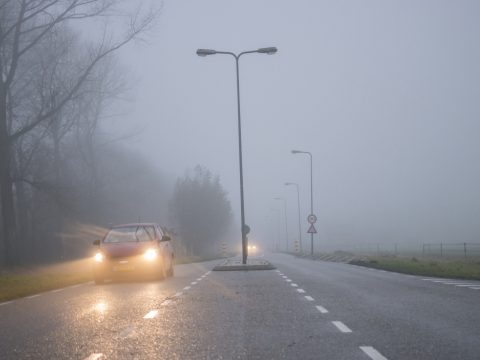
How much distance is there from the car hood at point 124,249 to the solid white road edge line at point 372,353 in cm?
1259

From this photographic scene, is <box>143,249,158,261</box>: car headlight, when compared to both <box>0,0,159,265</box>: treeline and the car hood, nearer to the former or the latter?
the car hood

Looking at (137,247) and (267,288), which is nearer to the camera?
(267,288)

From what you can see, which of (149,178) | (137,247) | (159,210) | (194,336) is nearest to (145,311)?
(194,336)

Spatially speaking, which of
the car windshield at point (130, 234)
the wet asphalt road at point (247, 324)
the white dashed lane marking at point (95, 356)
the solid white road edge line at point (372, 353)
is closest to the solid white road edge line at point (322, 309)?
the wet asphalt road at point (247, 324)

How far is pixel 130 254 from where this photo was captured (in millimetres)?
18828

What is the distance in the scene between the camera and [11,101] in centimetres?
3450

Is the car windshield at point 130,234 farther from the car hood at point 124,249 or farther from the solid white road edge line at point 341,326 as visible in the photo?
the solid white road edge line at point 341,326

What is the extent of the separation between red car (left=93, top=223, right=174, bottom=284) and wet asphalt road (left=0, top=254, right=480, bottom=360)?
350 centimetres

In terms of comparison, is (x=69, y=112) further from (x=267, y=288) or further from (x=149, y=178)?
(x=149, y=178)

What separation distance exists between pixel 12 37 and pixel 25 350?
24.4 meters

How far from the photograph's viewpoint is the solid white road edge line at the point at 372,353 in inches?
256

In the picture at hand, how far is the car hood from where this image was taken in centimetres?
1875

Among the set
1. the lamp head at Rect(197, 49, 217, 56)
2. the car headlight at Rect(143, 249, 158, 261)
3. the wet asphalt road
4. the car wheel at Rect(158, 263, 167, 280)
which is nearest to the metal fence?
the lamp head at Rect(197, 49, 217, 56)

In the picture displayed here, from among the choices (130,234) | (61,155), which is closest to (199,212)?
(61,155)
